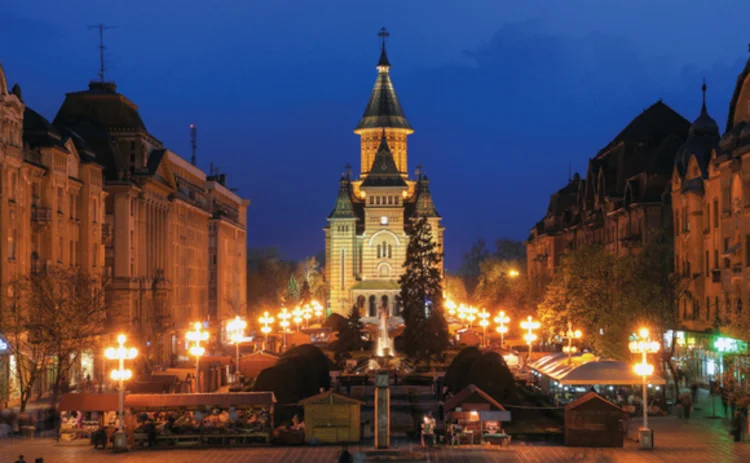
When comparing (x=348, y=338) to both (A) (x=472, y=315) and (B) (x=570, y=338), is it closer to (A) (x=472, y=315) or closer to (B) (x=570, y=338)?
(A) (x=472, y=315)

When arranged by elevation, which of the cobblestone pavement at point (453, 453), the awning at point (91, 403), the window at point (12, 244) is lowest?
the cobblestone pavement at point (453, 453)

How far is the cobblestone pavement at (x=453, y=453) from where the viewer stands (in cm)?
4278

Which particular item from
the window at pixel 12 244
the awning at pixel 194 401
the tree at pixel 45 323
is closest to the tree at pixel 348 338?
the tree at pixel 45 323

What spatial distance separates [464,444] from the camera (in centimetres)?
4806

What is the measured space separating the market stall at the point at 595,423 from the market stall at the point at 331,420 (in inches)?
294

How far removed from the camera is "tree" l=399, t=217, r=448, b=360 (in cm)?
10288

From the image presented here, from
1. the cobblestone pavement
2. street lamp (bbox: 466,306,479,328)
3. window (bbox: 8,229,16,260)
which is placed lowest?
the cobblestone pavement

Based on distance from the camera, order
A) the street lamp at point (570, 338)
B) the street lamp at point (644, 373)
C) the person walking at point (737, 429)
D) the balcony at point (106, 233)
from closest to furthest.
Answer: the street lamp at point (644, 373)
the person walking at point (737, 429)
the street lamp at point (570, 338)
the balcony at point (106, 233)

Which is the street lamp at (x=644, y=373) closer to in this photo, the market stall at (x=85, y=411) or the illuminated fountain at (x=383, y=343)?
the market stall at (x=85, y=411)

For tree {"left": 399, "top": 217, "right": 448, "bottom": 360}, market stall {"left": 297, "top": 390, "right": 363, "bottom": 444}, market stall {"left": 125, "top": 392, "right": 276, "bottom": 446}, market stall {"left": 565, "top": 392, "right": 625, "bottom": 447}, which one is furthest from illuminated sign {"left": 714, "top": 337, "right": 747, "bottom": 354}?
tree {"left": 399, "top": 217, "right": 448, "bottom": 360}

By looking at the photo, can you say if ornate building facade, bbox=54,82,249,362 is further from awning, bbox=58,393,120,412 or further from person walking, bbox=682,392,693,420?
person walking, bbox=682,392,693,420

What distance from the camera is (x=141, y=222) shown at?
9194cm

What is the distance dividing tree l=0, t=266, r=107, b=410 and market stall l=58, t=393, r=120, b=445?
578cm

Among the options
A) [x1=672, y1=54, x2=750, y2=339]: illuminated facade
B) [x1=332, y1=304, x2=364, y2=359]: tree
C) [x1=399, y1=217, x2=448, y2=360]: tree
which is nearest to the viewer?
[x1=672, y1=54, x2=750, y2=339]: illuminated facade
